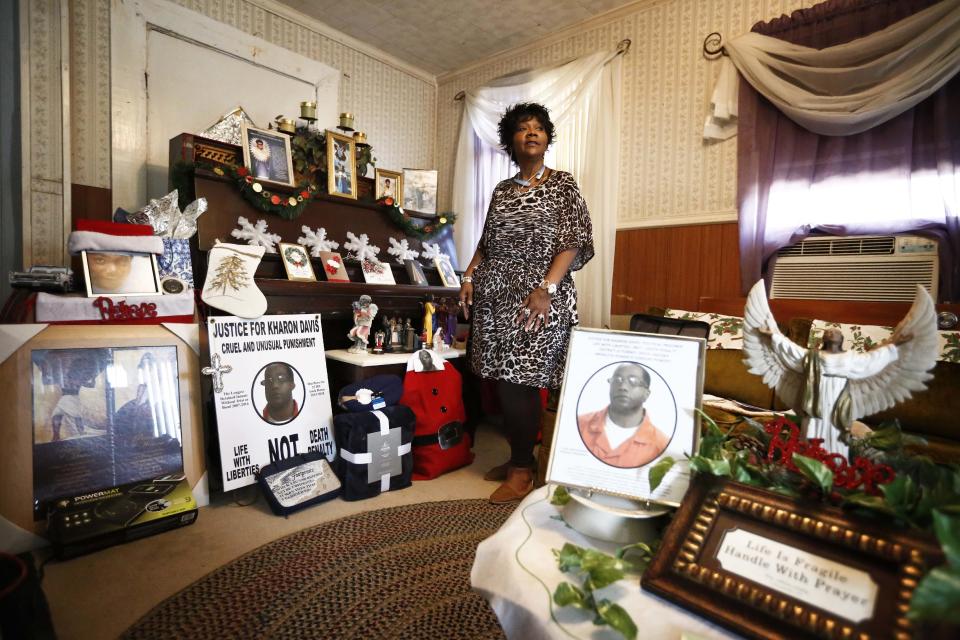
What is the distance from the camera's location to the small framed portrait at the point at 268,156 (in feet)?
8.37

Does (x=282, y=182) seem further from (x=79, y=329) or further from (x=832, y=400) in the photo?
(x=832, y=400)

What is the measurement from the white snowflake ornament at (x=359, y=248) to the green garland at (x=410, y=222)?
0.27m

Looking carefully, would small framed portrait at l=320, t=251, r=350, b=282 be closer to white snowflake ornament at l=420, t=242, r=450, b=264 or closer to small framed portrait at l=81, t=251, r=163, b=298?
white snowflake ornament at l=420, t=242, r=450, b=264

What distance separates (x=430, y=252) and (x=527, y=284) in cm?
152

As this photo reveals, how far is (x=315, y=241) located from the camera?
2736 millimetres

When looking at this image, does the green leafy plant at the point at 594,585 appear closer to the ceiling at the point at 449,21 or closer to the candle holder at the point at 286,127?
the candle holder at the point at 286,127

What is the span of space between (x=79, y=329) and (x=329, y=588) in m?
1.26

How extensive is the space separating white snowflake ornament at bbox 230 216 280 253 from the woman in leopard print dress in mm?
1280

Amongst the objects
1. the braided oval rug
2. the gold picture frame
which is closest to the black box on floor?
the braided oval rug

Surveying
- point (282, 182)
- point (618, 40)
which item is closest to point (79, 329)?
point (282, 182)

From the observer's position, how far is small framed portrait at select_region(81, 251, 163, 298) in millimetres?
1743

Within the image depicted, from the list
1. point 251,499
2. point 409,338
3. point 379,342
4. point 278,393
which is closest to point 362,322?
point 379,342

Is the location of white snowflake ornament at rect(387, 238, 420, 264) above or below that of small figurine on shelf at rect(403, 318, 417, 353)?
above

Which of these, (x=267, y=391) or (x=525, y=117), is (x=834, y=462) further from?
(x=267, y=391)
